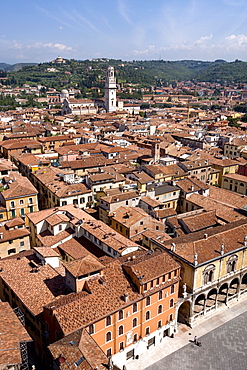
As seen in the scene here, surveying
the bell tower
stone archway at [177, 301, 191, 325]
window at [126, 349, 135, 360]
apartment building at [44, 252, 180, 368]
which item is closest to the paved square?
window at [126, 349, 135, 360]

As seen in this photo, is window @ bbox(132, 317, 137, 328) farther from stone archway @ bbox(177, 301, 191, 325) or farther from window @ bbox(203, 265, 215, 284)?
window @ bbox(203, 265, 215, 284)

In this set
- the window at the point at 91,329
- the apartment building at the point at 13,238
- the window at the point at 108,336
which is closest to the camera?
the window at the point at 91,329

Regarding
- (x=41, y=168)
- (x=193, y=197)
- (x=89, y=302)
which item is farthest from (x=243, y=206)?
(x=41, y=168)

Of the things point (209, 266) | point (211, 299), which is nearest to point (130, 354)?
point (209, 266)

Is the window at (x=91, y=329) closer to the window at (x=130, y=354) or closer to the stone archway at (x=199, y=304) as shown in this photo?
the window at (x=130, y=354)

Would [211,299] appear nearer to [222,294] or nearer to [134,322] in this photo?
[222,294]

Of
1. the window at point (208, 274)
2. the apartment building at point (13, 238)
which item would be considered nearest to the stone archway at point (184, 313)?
the window at point (208, 274)
